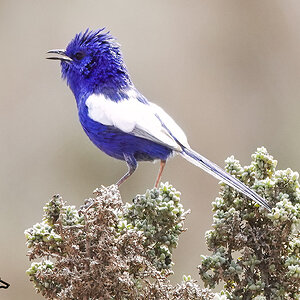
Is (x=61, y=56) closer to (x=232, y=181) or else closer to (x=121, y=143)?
(x=121, y=143)

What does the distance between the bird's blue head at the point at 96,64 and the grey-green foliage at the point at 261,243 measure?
450 mm

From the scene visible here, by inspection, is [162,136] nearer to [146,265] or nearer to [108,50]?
[108,50]

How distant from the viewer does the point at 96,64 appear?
1.58 metres

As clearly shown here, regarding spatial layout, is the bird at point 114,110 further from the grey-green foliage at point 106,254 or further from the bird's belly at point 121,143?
the grey-green foliage at point 106,254

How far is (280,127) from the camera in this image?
3.37m

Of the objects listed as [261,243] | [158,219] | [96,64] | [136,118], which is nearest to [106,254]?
[158,219]

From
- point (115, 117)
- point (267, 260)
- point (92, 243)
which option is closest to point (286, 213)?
point (267, 260)

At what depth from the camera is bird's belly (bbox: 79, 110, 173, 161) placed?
1.53 m

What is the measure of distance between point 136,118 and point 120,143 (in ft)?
0.28

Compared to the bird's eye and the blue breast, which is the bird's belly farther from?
the bird's eye

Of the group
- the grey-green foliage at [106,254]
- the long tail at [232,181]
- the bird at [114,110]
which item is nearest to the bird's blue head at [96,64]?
the bird at [114,110]

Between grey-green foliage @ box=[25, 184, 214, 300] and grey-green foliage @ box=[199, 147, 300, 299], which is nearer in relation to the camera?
grey-green foliage @ box=[25, 184, 214, 300]

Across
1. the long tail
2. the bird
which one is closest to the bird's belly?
the bird

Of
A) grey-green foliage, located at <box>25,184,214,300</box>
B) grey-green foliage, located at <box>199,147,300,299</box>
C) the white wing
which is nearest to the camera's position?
grey-green foliage, located at <box>25,184,214,300</box>
